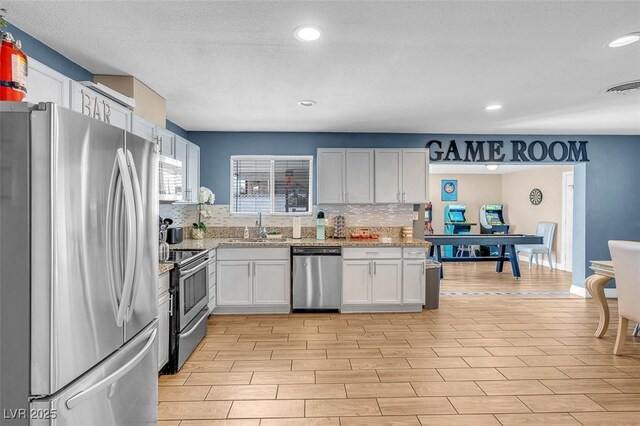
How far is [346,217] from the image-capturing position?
5254 millimetres

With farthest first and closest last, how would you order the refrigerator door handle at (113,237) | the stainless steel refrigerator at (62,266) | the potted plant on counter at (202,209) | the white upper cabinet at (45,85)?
the potted plant on counter at (202,209) → the white upper cabinet at (45,85) → the refrigerator door handle at (113,237) → the stainless steel refrigerator at (62,266)

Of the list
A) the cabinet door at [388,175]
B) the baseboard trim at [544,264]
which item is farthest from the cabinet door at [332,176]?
the baseboard trim at [544,264]

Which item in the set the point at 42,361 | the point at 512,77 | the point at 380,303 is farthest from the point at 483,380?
the point at 42,361

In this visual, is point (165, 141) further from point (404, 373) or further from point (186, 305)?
point (404, 373)

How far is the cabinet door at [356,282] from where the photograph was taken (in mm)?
4586

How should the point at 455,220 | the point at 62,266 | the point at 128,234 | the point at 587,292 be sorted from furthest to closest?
the point at 455,220, the point at 587,292, the point at 128,234, the point at 62,266

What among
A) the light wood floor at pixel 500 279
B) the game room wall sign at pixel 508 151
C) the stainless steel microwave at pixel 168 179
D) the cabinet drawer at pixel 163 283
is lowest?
the light wood floor at pixel 500 279

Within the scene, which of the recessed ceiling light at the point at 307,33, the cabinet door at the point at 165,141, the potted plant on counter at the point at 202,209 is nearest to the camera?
the recessed ceiling light at the point at 307,33

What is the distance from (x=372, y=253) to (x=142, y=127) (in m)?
2.93

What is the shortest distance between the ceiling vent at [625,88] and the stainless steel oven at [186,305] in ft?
13.7

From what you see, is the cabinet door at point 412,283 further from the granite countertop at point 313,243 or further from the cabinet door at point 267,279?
the cabinet door at point 267,279

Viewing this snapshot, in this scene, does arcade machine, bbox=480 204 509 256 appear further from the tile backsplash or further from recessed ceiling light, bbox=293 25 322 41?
recessed ceiling light, bbox=293 25 322 41

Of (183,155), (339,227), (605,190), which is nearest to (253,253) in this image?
(339,227)

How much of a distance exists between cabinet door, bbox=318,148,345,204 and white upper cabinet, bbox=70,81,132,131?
262cm
